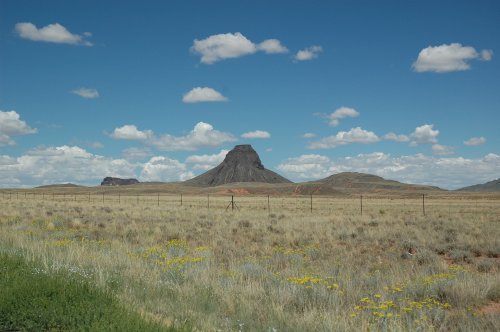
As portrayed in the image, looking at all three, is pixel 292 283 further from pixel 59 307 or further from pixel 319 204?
pixel 319 204

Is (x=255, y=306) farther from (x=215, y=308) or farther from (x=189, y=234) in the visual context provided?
(x=189, y=234)

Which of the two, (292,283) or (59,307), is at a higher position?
(59,307)

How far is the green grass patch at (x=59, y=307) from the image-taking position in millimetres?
5844

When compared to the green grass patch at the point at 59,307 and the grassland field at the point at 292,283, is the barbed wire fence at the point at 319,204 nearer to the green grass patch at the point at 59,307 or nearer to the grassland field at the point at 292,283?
the grassland field at the point at 292,283

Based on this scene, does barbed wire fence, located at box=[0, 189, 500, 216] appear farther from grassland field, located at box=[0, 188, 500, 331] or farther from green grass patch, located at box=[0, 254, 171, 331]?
green grass patch, located at box=[0, 254, 171, 331]

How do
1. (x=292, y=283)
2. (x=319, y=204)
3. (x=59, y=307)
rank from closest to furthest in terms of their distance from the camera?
(x=59, y=307) < (x=292, y=283) < (x=319, y=204)

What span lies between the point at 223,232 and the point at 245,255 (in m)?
7.10

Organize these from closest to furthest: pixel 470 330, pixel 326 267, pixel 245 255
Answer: pixel 470 330 < pixel 326 267 < pixel 245 255

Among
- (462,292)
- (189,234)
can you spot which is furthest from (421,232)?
(462,292)

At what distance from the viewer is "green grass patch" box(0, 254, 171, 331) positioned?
19.2ft

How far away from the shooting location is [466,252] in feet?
58.1

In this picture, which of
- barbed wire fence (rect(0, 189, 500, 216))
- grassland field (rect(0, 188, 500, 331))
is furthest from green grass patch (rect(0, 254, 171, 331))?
barbed wire fence (rect(0, 189, 500, 216))

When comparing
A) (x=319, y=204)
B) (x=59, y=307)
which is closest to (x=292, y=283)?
(x=59, y=307)

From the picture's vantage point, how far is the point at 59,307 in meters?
6.45
